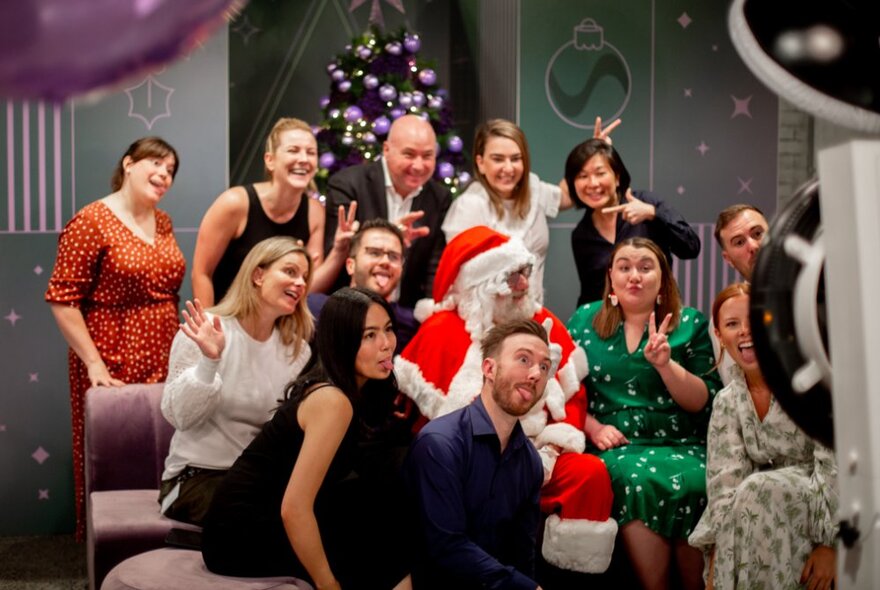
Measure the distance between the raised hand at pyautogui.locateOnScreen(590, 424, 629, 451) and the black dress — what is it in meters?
1.05

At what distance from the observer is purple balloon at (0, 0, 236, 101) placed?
4.30 ft

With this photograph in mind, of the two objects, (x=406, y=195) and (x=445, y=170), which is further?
(x=445, y=170)

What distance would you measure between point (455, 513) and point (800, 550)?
1013mm

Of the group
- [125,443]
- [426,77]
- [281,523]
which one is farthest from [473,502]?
[426,77]

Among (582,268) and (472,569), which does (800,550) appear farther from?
(582,268)

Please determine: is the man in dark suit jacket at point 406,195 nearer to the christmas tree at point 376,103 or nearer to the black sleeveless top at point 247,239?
the black sleeveless top at point 247,239

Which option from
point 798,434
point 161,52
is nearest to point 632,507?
point 798,434

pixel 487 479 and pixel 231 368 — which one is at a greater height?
pixel 231 368

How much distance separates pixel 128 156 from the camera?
14.5 ft

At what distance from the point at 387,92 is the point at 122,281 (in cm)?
192

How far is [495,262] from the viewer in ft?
13.3

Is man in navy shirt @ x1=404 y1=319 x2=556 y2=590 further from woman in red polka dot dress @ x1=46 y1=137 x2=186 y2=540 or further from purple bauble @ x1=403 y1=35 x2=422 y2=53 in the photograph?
purple bauble @ x1=403 y1=35 x2=422 y2=53

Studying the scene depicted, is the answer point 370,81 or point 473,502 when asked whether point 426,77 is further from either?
point 473,502

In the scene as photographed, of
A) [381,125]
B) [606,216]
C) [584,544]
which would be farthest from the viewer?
[381,125]
